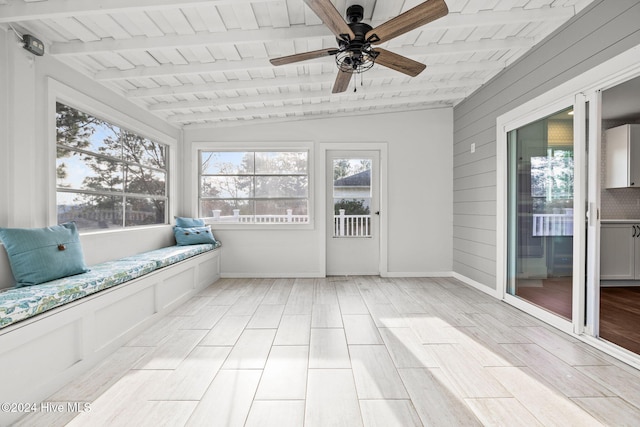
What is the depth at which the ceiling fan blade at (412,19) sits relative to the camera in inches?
74.3

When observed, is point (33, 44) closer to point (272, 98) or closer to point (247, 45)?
point (247, 45)

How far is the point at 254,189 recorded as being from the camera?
518cm

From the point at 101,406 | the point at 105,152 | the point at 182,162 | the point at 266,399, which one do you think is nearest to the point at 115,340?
the point at 101,406

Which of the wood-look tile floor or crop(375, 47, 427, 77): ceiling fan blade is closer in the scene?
the wood-look tile floor

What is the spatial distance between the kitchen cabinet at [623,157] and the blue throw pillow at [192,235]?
5821mm

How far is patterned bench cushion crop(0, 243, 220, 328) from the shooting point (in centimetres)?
177

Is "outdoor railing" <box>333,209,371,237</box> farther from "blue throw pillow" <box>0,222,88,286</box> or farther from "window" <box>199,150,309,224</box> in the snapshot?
"blue throw pillow" <box>0,222,88,286</box>

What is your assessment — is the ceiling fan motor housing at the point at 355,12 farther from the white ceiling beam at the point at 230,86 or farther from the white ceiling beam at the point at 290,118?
the white ceiling beam at the point at 290,118

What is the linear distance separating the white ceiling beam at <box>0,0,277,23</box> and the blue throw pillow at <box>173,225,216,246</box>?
2.85m

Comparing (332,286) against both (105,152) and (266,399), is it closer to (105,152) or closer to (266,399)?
(266,399)

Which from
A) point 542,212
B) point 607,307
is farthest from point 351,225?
point 607,307

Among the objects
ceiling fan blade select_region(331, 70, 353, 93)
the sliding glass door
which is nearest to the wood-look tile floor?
the sliding glass door

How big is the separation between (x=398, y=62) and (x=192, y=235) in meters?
3.52

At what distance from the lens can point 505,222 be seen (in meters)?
3.76
